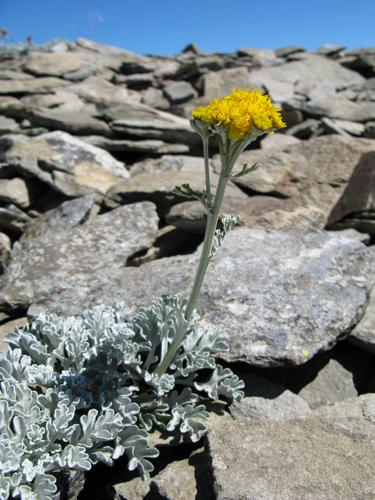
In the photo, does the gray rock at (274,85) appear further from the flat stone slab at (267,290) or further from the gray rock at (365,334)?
the gray rock at (365,334)

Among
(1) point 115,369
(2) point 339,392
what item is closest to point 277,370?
(2) point 339,392

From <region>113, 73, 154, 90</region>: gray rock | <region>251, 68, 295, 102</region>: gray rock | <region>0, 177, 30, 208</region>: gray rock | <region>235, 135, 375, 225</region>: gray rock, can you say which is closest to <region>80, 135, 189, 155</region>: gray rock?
<region>235, 135, 375, 225</region>: gray rock

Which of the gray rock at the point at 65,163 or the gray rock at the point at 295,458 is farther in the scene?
the gray rock at the point at 65,163

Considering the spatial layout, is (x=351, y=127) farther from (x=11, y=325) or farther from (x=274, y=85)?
(x=11, y=325)

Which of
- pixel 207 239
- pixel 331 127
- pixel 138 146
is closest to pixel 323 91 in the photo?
pixel 331 127

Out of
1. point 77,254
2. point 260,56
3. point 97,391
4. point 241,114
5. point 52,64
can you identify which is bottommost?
point 97,391

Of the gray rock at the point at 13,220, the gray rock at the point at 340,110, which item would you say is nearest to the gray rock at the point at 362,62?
the gray rock at the point at 340,110

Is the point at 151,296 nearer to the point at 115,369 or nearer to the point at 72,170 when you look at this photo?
the point at 115,369
